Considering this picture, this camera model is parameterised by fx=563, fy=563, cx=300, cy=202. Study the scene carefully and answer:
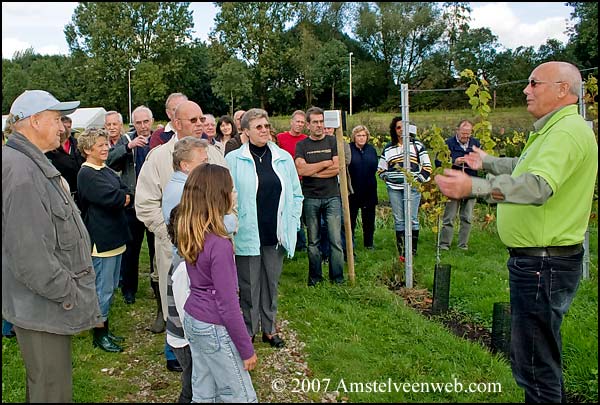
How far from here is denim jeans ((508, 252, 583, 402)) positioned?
10.9ft

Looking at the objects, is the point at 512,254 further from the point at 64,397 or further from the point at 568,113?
the point at 64,397

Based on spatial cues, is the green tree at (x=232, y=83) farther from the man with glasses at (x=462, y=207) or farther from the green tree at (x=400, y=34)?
the man with glasses at (x=462, y=207)

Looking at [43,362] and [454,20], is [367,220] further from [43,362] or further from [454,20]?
[454,20]

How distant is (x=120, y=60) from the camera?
171 feet

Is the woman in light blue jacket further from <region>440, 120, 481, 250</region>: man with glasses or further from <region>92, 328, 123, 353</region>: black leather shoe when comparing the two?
<region>440, 120, 481, 250</region>: man with glasses

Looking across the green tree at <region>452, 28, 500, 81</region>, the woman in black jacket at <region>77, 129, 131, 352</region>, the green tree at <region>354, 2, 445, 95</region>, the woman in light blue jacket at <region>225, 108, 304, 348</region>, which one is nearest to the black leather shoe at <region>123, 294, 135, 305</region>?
the woman in black jacket at <region>77, 129, 131, 352</region>

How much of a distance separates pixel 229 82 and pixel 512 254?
40588 mm

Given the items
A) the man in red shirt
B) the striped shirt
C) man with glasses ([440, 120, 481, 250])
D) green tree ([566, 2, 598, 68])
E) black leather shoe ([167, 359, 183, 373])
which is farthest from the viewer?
green tree ([566, 2, 598, 68])

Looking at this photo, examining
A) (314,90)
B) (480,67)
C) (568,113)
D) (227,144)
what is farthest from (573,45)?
(568,113)

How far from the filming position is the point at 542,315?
3316 millimetres

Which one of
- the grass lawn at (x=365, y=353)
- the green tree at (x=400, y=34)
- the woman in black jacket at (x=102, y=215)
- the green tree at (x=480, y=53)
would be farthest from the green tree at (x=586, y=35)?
the woman in black jacket at (x=102, y=215)

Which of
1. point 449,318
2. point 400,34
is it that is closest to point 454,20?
point 400,34

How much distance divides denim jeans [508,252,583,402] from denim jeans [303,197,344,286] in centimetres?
340

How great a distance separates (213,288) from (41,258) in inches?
35.2
